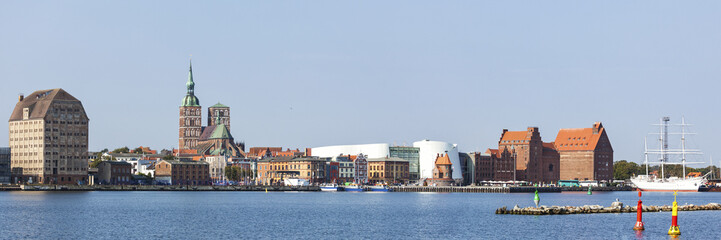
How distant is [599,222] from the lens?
8381 cm

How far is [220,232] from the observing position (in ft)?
250

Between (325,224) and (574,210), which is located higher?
(574,210)

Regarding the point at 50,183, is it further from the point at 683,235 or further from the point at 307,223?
the point at 683,235

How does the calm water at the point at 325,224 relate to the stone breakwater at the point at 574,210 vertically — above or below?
Answer: below

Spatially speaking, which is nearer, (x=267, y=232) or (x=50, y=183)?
(x=267, y=232)

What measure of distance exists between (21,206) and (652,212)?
65412 millimetres

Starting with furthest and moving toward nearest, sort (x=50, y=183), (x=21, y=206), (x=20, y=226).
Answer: (x=50, y=183)
(x=21, y=206)
(x=20, y=226)

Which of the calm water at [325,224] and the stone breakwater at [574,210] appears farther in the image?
the stone breakwater at [574,210]

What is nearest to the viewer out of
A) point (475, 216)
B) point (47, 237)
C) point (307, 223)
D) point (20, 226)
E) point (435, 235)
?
point (47, 237)

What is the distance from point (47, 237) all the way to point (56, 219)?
2027 centimetres

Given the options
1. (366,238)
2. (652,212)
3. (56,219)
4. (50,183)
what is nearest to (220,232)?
(366,238)

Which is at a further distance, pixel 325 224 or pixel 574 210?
pixel 574 210

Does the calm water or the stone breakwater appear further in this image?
the stone breakwater

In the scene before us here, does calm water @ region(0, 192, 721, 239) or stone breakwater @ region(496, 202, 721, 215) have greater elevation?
stone breakwater @ region(496, 202, 721, 215)
